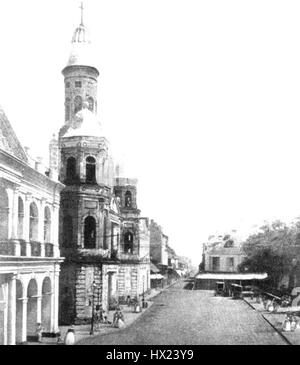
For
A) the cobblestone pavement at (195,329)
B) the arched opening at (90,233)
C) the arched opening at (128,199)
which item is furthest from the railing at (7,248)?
the arched opening at (128,199)

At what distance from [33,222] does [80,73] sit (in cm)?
1954

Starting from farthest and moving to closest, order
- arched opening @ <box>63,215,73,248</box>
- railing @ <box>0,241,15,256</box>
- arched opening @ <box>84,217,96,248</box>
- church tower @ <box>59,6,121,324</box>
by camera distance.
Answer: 1. arched opening @ <box>84,217,96,248</box>
2. arched opening @ <box>63,215,73,248</box>
3. church tower @ <box>59,6,121,324</box>
4. railing @ <box>0,241,15,256</box>

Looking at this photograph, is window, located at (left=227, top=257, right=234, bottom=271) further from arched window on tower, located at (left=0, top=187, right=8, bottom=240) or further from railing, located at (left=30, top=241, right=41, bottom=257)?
arched window on tower, located at (left=0, top=187, right=8, bottom=240)

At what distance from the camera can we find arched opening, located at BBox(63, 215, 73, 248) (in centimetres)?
3791

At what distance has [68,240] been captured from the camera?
3791 centimetres

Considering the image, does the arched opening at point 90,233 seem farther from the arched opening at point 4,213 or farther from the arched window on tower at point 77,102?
the arched opening at point 4,213

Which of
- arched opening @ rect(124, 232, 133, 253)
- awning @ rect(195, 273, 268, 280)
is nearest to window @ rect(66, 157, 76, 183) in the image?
arched opening @ rect(124, 232, 133, 253)

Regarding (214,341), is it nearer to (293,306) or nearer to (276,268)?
(293,306)

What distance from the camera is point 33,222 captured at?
29.0 meters

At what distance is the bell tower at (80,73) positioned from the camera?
45.1 meters

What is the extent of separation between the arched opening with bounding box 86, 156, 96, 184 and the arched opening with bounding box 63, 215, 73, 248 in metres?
2.98

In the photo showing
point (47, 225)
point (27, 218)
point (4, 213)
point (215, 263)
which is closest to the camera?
point (4, 213)

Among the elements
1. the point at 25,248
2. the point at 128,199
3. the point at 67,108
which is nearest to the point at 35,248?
the point at 25,248

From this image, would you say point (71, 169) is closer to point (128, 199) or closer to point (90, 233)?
point (90, 233)
